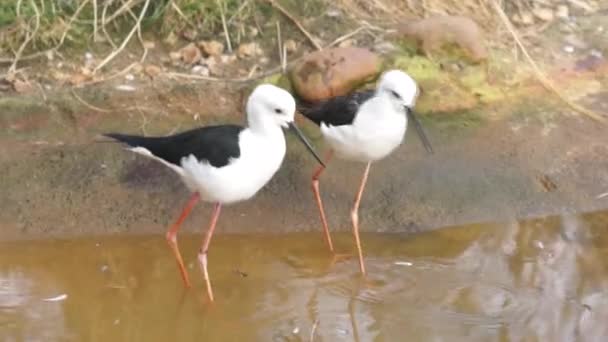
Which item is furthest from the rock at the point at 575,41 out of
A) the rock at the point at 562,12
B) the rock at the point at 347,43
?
the rock at the point at 347,43

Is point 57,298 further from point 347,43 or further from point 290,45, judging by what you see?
point 347,43

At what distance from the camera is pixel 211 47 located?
17.0 feet

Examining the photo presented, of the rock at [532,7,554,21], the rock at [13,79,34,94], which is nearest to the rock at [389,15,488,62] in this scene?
the rock at [532,7,554,21]

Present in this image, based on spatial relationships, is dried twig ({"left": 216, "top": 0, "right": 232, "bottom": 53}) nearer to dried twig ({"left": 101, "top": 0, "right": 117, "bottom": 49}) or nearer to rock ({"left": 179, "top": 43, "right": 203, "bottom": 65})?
rock ({"left": 179, "top": 43, "right": 203, "bottom": 65})

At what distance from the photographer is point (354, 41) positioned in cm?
529

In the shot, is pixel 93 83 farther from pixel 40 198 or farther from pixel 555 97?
pixel 555 97

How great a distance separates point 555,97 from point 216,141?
1983mm

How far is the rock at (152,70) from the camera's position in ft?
16.5

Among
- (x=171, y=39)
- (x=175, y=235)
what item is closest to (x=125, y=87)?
(x=171, y=39)

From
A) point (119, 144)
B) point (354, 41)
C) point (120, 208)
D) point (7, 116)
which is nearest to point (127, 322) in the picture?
point (120, 208)

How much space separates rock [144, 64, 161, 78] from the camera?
5.04 metres

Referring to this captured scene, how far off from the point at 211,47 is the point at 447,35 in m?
1.15

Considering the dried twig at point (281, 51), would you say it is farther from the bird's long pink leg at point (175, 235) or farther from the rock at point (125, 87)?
the bird's long pink leg at point (175, 235)

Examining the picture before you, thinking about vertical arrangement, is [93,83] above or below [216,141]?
below
